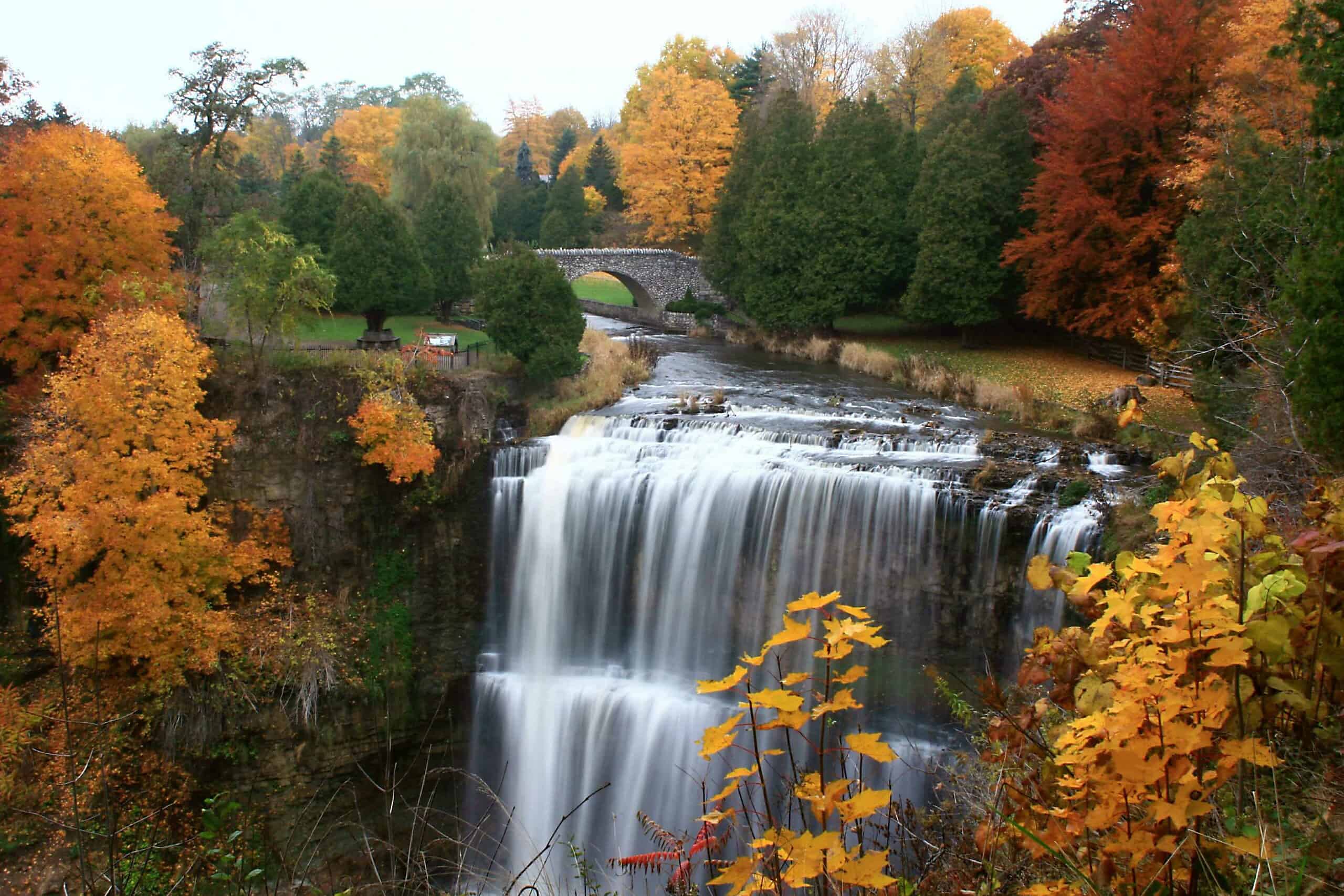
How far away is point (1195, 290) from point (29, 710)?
21.6 meters

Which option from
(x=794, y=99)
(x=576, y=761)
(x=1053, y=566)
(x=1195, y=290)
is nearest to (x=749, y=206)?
(x=794, y=99)

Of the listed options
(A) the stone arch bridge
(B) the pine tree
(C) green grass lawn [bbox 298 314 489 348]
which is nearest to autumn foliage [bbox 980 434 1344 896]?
(C) green grass lawn [bbox 298 314 489 348]

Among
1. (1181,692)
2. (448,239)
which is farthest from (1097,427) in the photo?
(448,239)

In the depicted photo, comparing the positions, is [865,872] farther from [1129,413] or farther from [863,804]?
[1129,413]

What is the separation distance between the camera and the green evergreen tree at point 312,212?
29.8 m

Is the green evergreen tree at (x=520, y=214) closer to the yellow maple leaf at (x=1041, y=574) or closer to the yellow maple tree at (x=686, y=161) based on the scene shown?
the yellow maple tree at (x=686, y=161)

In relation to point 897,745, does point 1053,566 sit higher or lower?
higher

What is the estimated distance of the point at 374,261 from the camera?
25.5m

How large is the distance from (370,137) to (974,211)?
3663 centimetres

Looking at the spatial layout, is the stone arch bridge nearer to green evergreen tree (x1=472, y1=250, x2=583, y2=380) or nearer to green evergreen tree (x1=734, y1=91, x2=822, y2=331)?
green evergreen tree (x1=734, y1=91, x2=822, y2=331)

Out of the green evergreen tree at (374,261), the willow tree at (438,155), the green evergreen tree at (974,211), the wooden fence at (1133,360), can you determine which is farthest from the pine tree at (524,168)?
the wooden fence at (1133,360)

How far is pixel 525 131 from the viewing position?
256ft

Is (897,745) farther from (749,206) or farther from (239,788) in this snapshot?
(749,206)

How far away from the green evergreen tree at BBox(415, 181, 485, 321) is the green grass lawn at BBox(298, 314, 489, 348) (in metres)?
1.18
